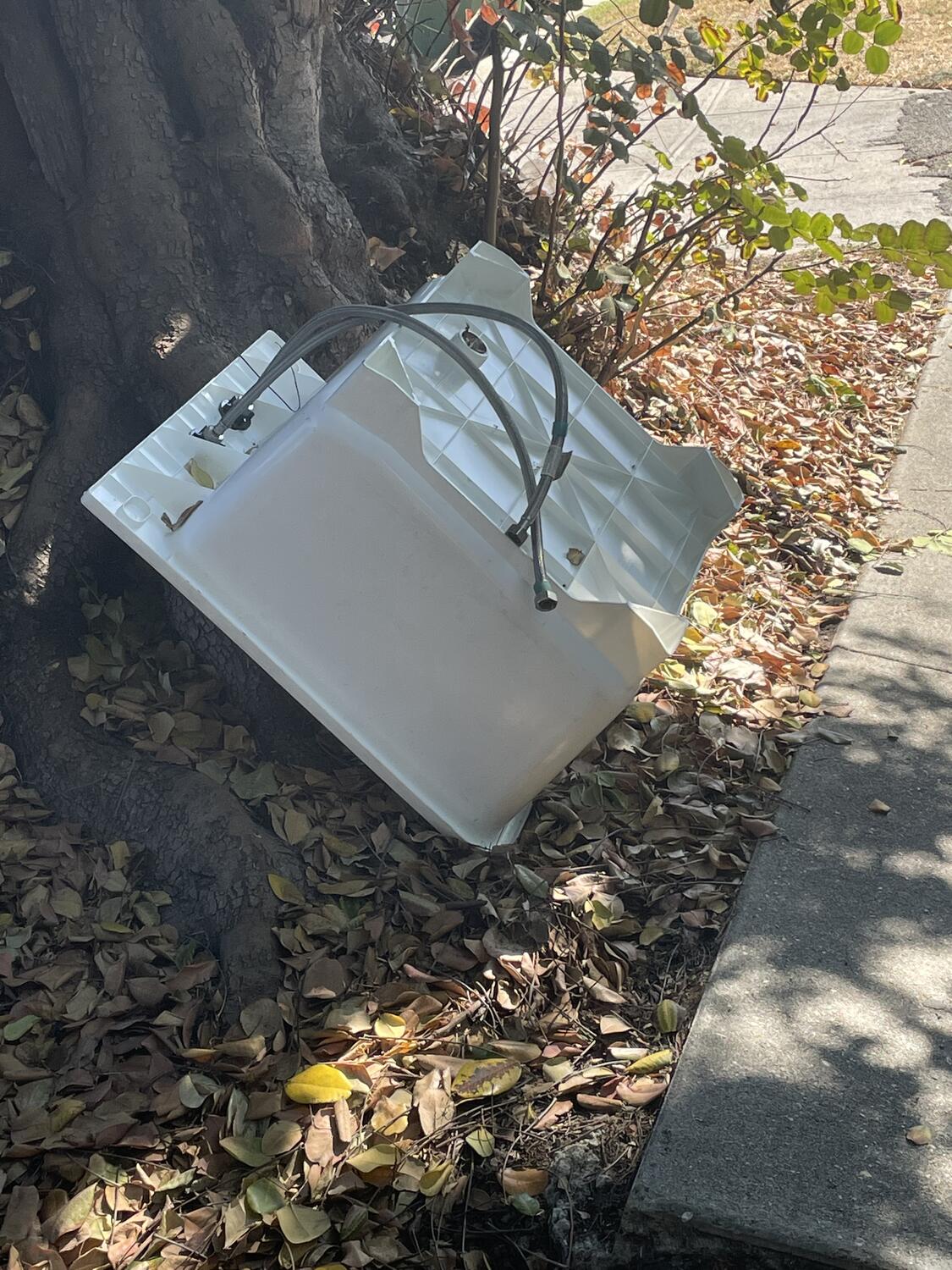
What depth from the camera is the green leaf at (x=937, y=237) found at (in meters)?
2.26

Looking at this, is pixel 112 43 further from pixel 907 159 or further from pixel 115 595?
pixel 907 159

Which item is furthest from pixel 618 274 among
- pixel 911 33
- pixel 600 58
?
pixel 911 33

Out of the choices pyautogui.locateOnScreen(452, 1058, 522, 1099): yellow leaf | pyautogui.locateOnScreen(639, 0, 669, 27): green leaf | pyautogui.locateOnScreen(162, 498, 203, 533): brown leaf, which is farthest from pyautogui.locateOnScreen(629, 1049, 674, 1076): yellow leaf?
pyautogui.locateOnScreen(639, 0, 669, 27): green leaf

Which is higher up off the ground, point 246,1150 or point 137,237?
point 137,237

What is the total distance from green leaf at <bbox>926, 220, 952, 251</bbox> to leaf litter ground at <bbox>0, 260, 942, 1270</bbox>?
1.06m

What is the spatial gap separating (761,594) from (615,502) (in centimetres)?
113

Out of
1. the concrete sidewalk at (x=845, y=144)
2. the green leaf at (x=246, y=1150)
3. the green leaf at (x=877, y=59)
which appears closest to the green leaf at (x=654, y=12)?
the green leaf at (x=877, y=59)

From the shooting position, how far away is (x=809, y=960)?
201 centimetres

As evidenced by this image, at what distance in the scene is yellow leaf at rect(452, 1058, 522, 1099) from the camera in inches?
72.3

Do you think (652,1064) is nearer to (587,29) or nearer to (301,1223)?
(301,1223)

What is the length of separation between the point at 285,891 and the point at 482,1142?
642 millimetres

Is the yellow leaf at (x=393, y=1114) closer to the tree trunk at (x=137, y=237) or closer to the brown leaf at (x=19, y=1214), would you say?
the brown leaf at (x=19, y=1214)

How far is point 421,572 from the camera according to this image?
1951 mm

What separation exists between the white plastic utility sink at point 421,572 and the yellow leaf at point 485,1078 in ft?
1.42
